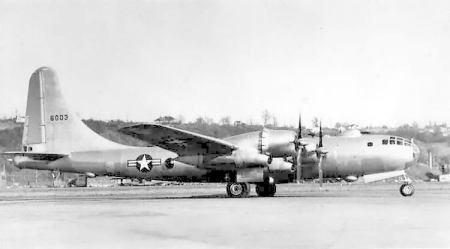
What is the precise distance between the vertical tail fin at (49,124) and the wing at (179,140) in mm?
3942

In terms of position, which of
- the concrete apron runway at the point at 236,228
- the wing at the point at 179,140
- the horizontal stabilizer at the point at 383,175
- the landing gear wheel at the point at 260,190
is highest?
the wing at the point at 179,140

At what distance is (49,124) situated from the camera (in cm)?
2638

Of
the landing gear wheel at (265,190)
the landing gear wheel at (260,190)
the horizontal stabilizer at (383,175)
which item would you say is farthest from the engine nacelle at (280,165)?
the horizontal stabilizer at (383,175)

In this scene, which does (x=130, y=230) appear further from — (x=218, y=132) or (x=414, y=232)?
(x=218, y=132)

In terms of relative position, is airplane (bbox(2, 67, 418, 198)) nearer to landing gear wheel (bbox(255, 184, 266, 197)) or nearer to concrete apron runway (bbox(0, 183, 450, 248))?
landing gear wheel (bbox(255, 184, 266, 197))

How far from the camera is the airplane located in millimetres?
22875

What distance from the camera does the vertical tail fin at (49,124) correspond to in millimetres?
26078

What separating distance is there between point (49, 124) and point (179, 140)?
7538mm

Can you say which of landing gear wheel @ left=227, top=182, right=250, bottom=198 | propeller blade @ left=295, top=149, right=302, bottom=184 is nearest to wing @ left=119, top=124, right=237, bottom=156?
landing gear wheel @ left=227, top=182, right=250, bottom=198

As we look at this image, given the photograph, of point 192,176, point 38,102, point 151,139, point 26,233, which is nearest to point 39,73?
point 38,102

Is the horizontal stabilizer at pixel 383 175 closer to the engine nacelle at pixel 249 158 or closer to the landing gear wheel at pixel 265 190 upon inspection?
the landing gear wheel at pixel 265 190

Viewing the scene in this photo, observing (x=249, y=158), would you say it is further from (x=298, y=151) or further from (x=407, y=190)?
(x=407, y=190)

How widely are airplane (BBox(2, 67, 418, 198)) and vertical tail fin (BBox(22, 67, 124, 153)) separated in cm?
5

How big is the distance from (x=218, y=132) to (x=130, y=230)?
59.6 m
